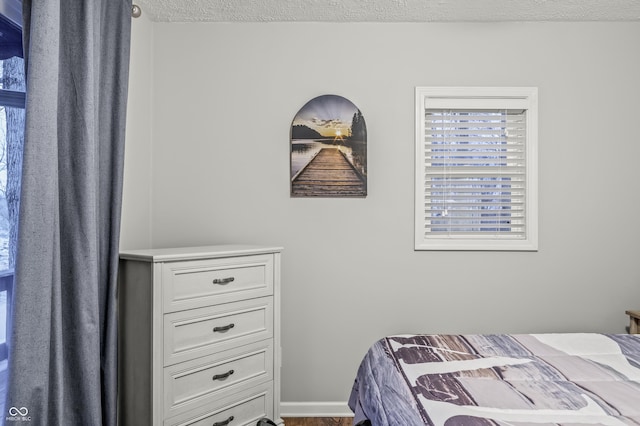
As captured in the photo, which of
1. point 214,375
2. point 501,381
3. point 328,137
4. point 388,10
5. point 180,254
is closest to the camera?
point 501,381

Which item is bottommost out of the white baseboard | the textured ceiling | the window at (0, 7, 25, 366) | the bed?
the white baseboard

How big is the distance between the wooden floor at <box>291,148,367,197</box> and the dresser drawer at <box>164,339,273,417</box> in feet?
3.19

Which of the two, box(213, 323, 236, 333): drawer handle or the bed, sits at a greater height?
the bed

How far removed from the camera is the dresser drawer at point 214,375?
203 centimetres

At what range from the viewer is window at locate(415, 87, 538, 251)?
9.11 feet

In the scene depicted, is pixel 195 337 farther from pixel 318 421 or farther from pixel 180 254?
pixel 318 421

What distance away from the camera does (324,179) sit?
2.76 meters

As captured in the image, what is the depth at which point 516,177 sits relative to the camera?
2830 millimetres

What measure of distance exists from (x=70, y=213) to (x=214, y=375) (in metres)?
1.06

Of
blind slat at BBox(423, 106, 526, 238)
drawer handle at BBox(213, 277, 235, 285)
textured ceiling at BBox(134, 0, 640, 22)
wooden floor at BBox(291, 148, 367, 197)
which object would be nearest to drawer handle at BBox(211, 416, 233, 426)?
drawer handle at BBox(213, 277, 235, 285)

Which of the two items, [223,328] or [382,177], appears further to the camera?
[382,177]

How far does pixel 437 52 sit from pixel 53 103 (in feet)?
7.32

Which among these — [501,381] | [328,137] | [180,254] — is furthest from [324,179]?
[501,381]

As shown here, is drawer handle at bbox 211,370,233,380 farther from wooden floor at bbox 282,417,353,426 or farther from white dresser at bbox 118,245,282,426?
wooden floor at bbox 282,417,353,426
